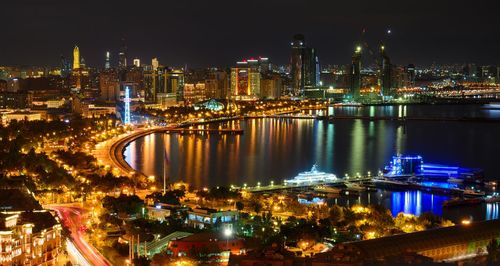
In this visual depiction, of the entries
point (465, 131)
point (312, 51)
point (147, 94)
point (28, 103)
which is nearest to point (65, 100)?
point (28, 103)

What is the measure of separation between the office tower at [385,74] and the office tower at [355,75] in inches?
40.8

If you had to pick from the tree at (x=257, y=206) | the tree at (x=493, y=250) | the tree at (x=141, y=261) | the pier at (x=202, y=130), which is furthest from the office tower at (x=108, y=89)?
the tree at (x=493, y=250)

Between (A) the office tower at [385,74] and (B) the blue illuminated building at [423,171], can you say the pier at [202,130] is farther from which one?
(A) the office tower at [385,74]

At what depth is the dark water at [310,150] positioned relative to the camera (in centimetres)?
992

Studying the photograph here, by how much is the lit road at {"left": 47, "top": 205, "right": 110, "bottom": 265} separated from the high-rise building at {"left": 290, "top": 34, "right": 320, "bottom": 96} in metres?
29.9

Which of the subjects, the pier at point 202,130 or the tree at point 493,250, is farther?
the pier at point 202,130

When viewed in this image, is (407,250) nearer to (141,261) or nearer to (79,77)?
(141,261)

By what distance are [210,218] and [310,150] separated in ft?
23.0

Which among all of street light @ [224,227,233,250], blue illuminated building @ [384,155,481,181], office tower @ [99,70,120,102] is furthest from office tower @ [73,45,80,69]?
street light @ [224,227,233,250]

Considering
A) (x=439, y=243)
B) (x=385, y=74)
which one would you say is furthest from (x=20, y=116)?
(x=385, y=74)

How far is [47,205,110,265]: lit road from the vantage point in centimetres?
472

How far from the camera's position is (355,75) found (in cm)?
3344

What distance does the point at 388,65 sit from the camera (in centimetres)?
3500

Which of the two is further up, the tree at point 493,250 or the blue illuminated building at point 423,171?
the tree at point 493,250
